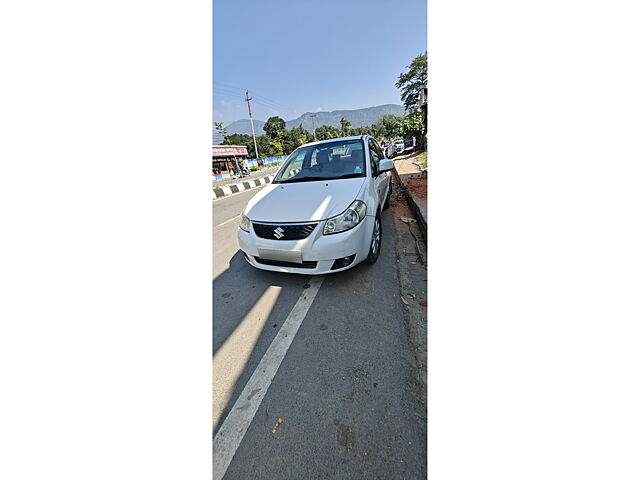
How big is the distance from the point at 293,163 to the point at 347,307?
2274mm

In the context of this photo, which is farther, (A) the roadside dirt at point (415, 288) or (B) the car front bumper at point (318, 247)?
(B) the car front bumper at point (318, 247)

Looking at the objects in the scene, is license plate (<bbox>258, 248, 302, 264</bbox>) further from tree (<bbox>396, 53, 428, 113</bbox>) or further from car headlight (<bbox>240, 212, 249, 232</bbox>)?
tree (<bbox>396, 53, 428, 113</bbox>)

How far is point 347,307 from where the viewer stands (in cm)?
208

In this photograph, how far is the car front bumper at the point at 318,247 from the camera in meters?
2.15

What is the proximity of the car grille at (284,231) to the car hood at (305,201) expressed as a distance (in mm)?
56

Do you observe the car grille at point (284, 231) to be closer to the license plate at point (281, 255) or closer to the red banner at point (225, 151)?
the license plate at point (281, 255)

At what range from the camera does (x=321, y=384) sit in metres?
1.46

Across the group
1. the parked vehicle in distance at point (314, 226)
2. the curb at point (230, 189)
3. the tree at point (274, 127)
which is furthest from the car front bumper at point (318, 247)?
the tree at point (274, 127)

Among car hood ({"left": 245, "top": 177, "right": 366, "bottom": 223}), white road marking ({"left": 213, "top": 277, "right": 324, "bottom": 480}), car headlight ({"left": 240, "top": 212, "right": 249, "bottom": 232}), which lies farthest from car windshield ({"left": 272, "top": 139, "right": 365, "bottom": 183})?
white road marking ({"left": 213, "top": 277, "right": 324, "bottom": 480})

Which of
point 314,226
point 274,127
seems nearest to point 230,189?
point 314,226

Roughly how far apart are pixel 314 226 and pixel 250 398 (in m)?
1.34

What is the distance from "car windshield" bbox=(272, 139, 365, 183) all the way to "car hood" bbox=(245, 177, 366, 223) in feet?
0.69

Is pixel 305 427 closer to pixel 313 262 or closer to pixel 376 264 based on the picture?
pixel 313 262

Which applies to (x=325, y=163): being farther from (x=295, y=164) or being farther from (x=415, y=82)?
(x=415, y=82)
